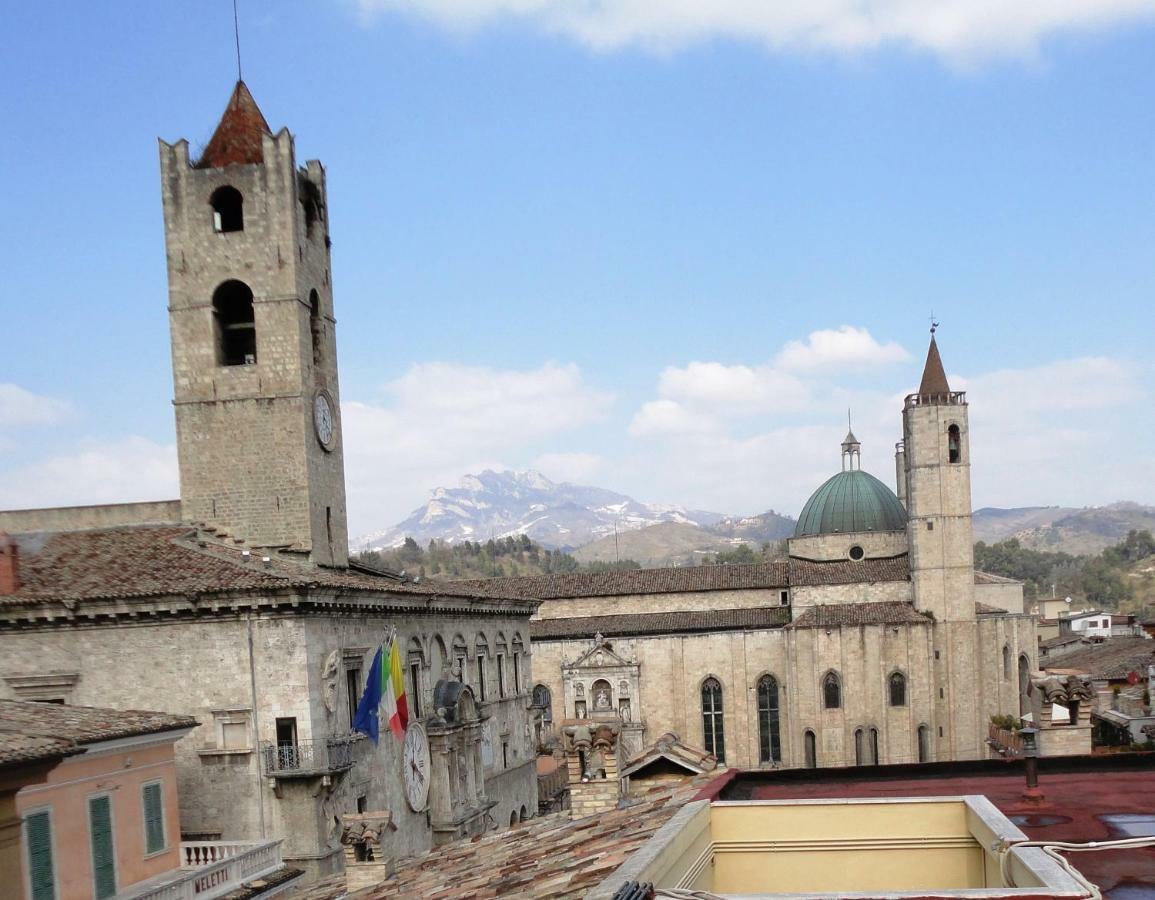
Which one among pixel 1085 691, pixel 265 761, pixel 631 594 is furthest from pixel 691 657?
pixel 1085 691

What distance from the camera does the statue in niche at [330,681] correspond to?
93.2 feet

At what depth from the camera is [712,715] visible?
216 feet

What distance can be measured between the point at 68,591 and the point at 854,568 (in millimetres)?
47484

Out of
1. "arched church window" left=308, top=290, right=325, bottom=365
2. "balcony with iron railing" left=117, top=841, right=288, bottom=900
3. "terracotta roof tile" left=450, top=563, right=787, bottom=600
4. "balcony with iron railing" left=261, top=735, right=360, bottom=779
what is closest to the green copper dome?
"terracotta roof tile" left=450, top=563, right=787, bottom=600

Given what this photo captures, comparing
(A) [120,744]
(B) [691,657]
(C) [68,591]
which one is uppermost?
(C) [68,591]

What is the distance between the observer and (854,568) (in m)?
66.9

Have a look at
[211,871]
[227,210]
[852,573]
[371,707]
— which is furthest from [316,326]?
[852,573]

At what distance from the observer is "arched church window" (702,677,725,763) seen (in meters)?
65.9

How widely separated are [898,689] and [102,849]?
49.9 metres

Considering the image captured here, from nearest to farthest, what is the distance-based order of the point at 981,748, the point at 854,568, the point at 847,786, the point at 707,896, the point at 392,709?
the point at 707,896 < the point at 847,786 < the point at 392,709 < the point at 981,748 < the point at 854,568

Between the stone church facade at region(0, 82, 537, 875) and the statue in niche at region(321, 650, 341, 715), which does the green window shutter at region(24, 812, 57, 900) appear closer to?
the stone church facade at region(0, 82, 537, 875)

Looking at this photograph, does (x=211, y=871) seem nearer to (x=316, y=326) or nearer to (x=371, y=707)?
(x=371, y=707)

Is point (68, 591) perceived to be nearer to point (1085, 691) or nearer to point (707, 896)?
point (1085, 691)

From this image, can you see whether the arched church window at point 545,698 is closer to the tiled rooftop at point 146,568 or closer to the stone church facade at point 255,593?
the stone church facade at point 255,593
